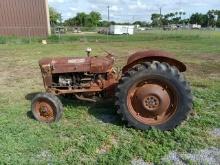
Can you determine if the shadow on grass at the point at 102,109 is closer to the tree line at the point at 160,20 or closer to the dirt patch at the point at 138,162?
the dirt patch at the point at 138,162

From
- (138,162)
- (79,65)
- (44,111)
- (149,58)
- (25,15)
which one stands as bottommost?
(138,162)

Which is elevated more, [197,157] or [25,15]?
[25,15]

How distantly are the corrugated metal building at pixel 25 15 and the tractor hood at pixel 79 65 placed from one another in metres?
31.1

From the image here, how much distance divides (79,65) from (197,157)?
9.14 ft

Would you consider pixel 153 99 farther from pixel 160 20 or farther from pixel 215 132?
pixel 160 20

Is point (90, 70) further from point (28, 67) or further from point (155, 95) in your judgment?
point (28, 67)

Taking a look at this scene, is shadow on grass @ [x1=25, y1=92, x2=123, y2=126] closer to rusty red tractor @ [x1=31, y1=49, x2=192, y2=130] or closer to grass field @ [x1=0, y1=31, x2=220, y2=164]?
grass field @ [x1=0, y1=31, x2=220, y2=164]

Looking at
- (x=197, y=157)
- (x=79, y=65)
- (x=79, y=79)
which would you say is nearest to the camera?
(x=197, y=157)

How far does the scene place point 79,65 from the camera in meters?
6.15

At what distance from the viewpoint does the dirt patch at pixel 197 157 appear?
446 centimetres

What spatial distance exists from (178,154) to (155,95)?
114 centimetres

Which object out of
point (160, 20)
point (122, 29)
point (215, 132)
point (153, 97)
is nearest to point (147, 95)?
point (153, 97)

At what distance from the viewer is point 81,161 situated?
14.7 feet

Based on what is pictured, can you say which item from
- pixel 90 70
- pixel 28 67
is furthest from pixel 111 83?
pixel 28 67
